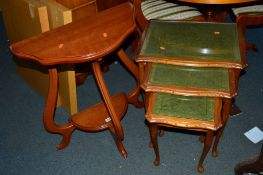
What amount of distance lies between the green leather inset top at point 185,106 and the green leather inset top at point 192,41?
0.23 meters

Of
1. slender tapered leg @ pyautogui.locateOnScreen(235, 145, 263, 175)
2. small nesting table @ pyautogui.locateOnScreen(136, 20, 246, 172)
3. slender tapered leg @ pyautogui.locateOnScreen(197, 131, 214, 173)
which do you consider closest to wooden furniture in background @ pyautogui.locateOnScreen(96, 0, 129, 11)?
small nesting table @ pyautogui.locateOnScreen(136, 20, 246, 172)

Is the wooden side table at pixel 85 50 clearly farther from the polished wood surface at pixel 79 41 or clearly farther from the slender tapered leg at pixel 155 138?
the slender tapered leg at pixel 155 138

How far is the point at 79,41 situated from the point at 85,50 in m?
0.09

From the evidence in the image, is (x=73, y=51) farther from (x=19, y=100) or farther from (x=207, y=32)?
(x=19, y=100)

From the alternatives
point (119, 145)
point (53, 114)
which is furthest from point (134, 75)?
point (53, 114)

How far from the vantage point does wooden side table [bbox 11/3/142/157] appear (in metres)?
1.65

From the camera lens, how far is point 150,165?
6.87ft

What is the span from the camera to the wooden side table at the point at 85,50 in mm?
1649

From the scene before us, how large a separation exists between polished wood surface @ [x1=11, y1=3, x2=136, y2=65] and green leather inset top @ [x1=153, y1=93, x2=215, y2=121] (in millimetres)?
384

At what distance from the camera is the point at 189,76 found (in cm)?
177

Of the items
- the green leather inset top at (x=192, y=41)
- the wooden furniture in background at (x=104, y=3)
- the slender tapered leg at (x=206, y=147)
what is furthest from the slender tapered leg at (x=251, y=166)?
the wooden furniture in background at (x=104, y=3)

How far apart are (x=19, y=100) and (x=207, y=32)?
1492 millimetres

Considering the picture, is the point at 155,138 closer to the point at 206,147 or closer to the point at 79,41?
the point at 206,147

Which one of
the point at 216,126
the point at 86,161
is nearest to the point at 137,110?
the point at 86,161
